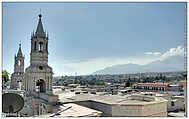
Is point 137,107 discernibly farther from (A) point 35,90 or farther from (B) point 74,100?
(A) point 35,90

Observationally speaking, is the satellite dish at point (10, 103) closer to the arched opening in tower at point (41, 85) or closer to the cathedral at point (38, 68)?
the cathedral at point (38, 68)

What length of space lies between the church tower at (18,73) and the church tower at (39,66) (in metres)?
5.21

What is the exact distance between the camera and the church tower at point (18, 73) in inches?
588

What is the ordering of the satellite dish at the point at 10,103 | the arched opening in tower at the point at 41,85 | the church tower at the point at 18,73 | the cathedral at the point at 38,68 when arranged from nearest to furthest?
the satellite dish at the point at 10,103 < the cathedral at the point at 38,68 < the arched opening in tower at the point at 41,85 < the church tower at the point at 18,73

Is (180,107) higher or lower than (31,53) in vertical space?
lower

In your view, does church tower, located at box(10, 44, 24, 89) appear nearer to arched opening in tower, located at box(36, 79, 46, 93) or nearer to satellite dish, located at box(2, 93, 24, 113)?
arched opening in tower, located at box(36, 79, 46, 93)

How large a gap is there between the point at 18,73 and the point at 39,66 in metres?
6.04

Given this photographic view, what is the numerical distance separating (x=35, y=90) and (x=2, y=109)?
6.06 meters

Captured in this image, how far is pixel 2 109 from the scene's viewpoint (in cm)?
426

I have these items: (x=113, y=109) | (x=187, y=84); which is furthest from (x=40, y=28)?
(x=187, y=84)

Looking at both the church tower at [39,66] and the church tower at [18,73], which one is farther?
the church tower at [18,73]

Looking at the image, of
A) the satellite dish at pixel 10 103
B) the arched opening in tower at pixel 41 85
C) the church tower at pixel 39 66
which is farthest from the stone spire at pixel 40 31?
the satellite dish at pixel 10 103

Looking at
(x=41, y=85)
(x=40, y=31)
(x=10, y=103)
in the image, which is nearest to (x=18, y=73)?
(x=41, y=85)

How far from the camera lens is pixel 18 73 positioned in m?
15.3
